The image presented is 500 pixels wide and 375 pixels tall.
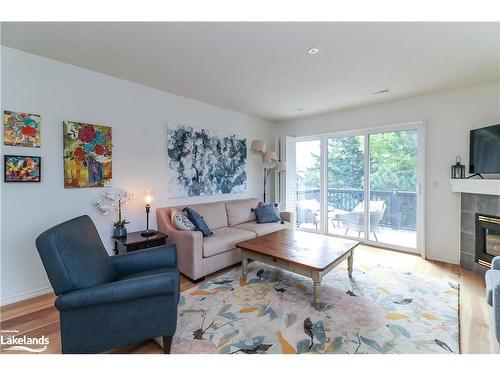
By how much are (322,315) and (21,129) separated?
330 centimetres

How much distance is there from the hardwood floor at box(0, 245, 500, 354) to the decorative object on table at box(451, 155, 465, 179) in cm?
126

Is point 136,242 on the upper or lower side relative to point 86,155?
lower

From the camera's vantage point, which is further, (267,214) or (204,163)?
(267,214)

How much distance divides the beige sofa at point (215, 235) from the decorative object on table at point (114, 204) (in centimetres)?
48

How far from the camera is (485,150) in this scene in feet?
9.13

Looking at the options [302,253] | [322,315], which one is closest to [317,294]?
[322,315]

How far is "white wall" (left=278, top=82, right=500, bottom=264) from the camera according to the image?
116 inches

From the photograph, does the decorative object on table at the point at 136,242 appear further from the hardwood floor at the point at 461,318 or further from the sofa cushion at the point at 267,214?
the sofa cushion at the point at 267,214

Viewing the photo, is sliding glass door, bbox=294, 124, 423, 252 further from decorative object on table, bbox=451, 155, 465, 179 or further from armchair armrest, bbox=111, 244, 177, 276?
armchair armrest, bbox=111, 244, 177, 276

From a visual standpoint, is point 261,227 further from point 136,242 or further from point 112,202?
point 112,202

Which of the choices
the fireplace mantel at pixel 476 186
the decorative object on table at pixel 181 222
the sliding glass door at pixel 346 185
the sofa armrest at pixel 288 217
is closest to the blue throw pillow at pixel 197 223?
A: the decorative object on table at pixel 181 222

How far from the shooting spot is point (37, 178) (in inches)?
88.3
